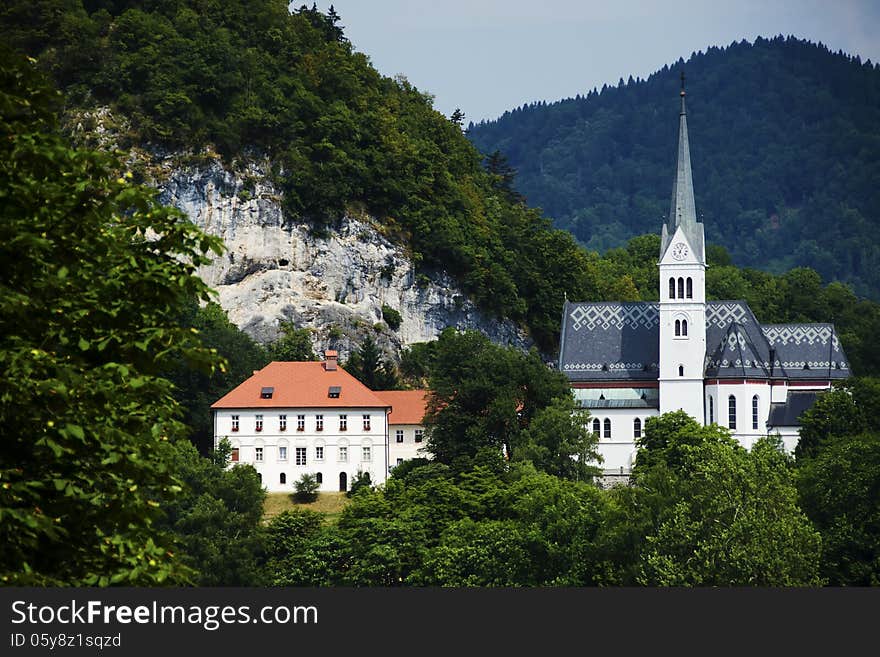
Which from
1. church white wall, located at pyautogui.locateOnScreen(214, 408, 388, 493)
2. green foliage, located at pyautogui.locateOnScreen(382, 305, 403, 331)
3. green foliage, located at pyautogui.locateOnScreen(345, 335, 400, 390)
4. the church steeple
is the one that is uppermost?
the church steeple

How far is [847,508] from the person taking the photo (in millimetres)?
63562

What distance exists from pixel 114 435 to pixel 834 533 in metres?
43.9

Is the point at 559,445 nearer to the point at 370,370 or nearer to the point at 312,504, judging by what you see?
the point at 312,504

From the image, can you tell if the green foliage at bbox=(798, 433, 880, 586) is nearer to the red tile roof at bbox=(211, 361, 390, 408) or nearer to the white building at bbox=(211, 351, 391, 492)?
the white building at bbox=(211, 351, 391, 492)

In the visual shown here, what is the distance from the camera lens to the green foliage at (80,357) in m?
20.8

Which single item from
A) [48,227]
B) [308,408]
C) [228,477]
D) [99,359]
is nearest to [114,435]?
[99,359]

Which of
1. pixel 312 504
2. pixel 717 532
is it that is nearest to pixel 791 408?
pixel 312 504

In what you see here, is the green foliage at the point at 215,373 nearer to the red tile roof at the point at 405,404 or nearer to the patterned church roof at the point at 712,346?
the red tile roof at the point at 405,404

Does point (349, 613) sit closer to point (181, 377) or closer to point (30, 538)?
point (30, 538)

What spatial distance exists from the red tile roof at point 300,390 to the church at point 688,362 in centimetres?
1498

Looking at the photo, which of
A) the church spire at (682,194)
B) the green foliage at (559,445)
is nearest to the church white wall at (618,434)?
the green foliage at (559,445)

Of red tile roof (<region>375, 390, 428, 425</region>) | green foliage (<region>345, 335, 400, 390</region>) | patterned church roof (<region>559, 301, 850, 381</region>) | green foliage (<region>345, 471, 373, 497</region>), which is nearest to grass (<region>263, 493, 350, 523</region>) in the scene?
green foliage (<region>345, 471, 373, 497</region>)

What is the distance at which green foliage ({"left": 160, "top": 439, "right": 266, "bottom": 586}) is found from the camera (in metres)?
71.8

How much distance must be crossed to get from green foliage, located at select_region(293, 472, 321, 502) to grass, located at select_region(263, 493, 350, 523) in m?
0.35
